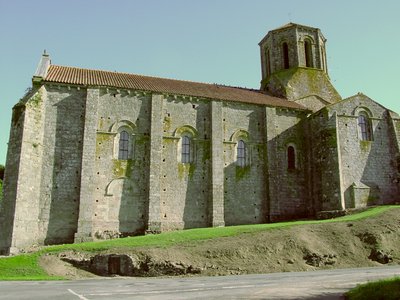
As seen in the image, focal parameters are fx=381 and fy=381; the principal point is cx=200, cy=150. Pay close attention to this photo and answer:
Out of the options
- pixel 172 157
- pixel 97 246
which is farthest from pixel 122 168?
pixel 97 246

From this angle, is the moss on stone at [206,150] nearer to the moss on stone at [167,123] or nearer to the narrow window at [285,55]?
the moss on stone at [167,123]

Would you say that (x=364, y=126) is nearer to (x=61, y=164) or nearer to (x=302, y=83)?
(x=302, y=83)

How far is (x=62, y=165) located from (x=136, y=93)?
7.55 m

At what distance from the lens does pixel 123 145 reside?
1092 inches

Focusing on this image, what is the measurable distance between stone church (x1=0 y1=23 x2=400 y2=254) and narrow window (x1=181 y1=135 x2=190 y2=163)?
0.08 m

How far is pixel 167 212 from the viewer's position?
2722 cm

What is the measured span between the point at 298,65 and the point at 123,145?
20162mm

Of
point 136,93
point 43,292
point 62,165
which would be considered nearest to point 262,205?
point 136,93

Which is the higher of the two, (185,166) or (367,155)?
(367,155)

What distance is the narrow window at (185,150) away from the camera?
95.0 ft

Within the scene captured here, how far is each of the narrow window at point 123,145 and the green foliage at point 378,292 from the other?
20495mm

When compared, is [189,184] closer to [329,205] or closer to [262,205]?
[262,205]

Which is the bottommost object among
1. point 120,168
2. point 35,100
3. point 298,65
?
point 120,168

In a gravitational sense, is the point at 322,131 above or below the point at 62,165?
above
